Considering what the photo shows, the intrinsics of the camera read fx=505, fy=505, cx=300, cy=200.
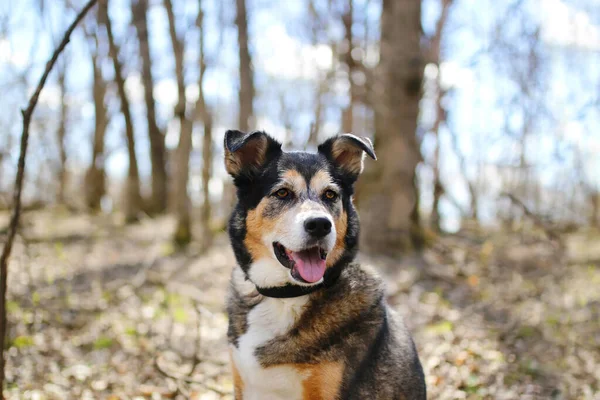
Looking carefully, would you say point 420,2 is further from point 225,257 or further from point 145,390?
point 145,390

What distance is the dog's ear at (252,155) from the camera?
164 inches

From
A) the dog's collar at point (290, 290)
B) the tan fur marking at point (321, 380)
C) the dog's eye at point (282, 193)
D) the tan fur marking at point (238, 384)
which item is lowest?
the tan fur marking at point (238, 384)

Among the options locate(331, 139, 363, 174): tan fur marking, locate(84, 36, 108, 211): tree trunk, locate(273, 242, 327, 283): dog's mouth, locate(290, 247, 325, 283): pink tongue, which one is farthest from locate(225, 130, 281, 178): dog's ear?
locate(84, 36, 108, 211): tree trunk

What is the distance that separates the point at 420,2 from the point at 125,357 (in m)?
10.1

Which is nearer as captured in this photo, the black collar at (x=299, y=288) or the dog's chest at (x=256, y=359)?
the dog's chest at (x=256, y=359)

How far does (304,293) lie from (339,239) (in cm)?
50

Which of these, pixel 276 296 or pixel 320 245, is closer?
pixel 320 245

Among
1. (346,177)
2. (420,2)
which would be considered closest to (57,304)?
(346,177)

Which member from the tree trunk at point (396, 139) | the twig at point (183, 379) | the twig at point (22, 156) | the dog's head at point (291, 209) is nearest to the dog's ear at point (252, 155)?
the dog's head at point (291, 209)

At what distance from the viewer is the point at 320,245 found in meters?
3.67

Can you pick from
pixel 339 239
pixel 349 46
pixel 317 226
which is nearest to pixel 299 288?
pixel 339 239

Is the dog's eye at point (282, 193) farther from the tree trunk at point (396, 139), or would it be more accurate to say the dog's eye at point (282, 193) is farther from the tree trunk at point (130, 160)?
the tree trunk at point (130, 160)

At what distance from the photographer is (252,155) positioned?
427 cm

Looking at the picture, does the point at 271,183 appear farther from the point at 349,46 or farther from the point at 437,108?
the point at 437,108
